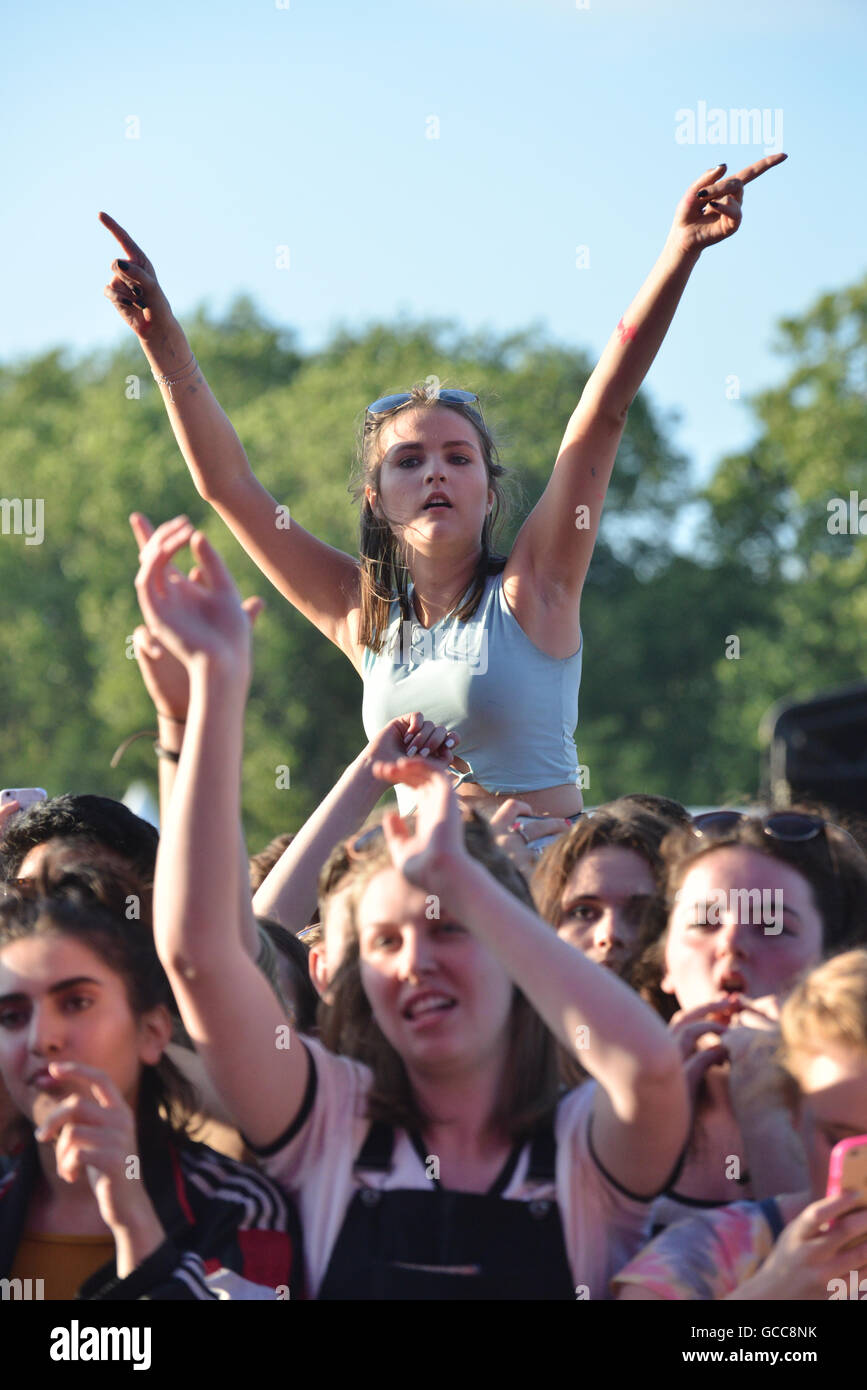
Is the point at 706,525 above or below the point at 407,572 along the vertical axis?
above

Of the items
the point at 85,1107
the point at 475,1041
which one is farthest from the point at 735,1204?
the point at 85,1107

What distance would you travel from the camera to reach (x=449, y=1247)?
171cm

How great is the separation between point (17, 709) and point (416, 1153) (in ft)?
86.8

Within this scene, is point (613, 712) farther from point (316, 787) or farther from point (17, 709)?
point (17, 709)

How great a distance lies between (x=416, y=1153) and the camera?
1.78 meters

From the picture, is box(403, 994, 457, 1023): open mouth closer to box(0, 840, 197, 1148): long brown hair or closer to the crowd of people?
the crowd of people

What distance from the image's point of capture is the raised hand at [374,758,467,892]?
1712 millimetres

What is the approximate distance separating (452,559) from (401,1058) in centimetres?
151

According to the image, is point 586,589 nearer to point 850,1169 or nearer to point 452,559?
point 452,559

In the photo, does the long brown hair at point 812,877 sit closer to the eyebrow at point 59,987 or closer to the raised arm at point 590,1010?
the raised arm at point 590,1010

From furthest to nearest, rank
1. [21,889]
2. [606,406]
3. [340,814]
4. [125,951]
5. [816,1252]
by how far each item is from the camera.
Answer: [606,406] → [340,814] → [21,889] → [125,951] → [816,1252]

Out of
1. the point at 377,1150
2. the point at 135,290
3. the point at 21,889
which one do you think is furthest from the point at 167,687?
the point at 135,290

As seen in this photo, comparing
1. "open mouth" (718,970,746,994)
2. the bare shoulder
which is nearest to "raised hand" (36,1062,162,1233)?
"open mouth" (718,970,746,994)

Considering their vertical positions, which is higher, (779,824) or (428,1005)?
(779,824)
